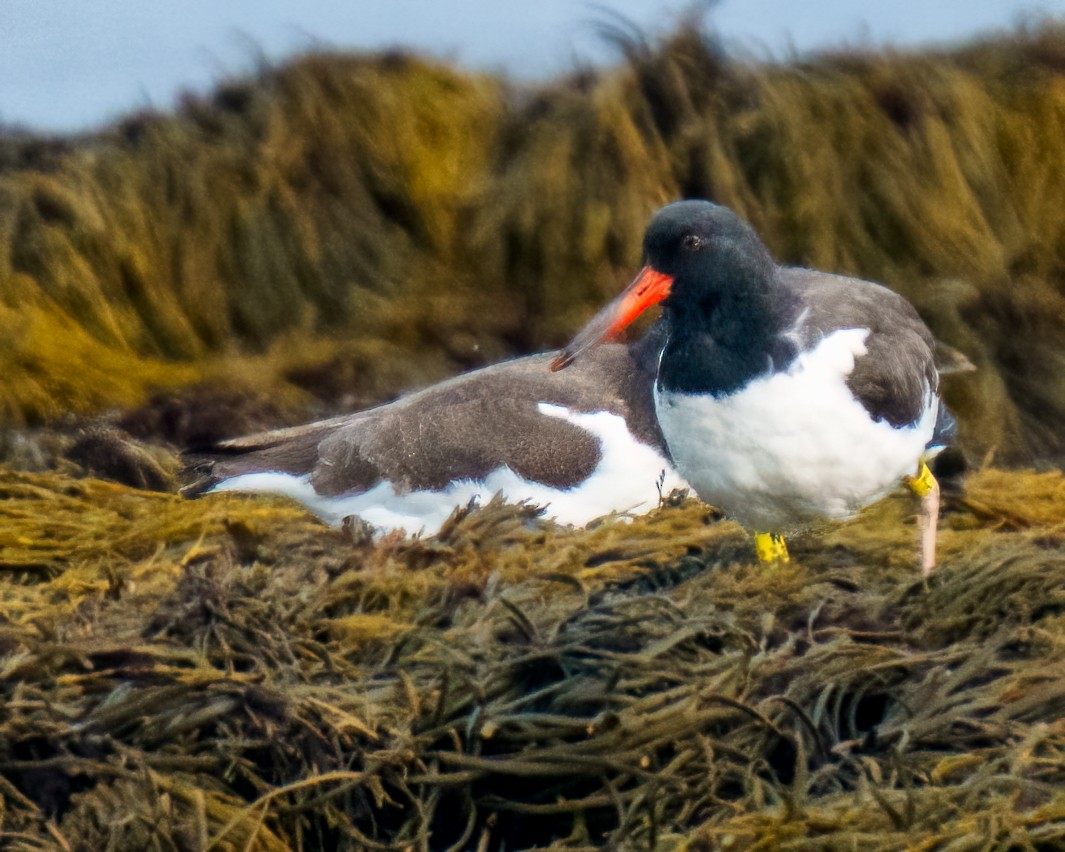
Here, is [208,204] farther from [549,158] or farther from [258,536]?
[258,536]

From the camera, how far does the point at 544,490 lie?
423 cm

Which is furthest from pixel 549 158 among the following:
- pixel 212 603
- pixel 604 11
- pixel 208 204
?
pixel 212 603

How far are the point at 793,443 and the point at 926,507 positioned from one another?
0.72 metres

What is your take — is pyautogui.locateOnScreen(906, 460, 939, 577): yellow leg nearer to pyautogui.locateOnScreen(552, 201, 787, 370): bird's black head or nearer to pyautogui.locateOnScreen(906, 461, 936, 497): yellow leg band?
pyautogui.locateOnScreen(906, 461, 936, 497): yellow leg band

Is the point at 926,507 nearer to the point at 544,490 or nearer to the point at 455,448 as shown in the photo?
the point at 544,490

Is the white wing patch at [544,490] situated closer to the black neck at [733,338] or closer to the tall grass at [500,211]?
the tall grass at [500,211]

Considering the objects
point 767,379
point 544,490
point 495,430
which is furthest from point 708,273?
point 495,430

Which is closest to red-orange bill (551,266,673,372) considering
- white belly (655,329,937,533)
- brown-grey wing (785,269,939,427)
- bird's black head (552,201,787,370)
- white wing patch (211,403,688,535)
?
bird's black head (552,201,787,370)

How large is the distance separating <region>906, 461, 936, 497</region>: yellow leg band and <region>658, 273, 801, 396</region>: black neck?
70cm

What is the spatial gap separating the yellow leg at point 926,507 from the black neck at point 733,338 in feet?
2.24

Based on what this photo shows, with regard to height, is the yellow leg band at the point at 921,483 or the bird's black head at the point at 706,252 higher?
the bird's black head at the point at 706,252

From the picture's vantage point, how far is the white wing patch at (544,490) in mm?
4230

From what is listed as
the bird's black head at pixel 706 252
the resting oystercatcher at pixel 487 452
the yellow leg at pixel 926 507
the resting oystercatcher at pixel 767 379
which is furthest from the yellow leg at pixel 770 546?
the resting oystercatcher at pixel 487 452

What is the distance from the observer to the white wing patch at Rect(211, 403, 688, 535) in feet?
13.9
